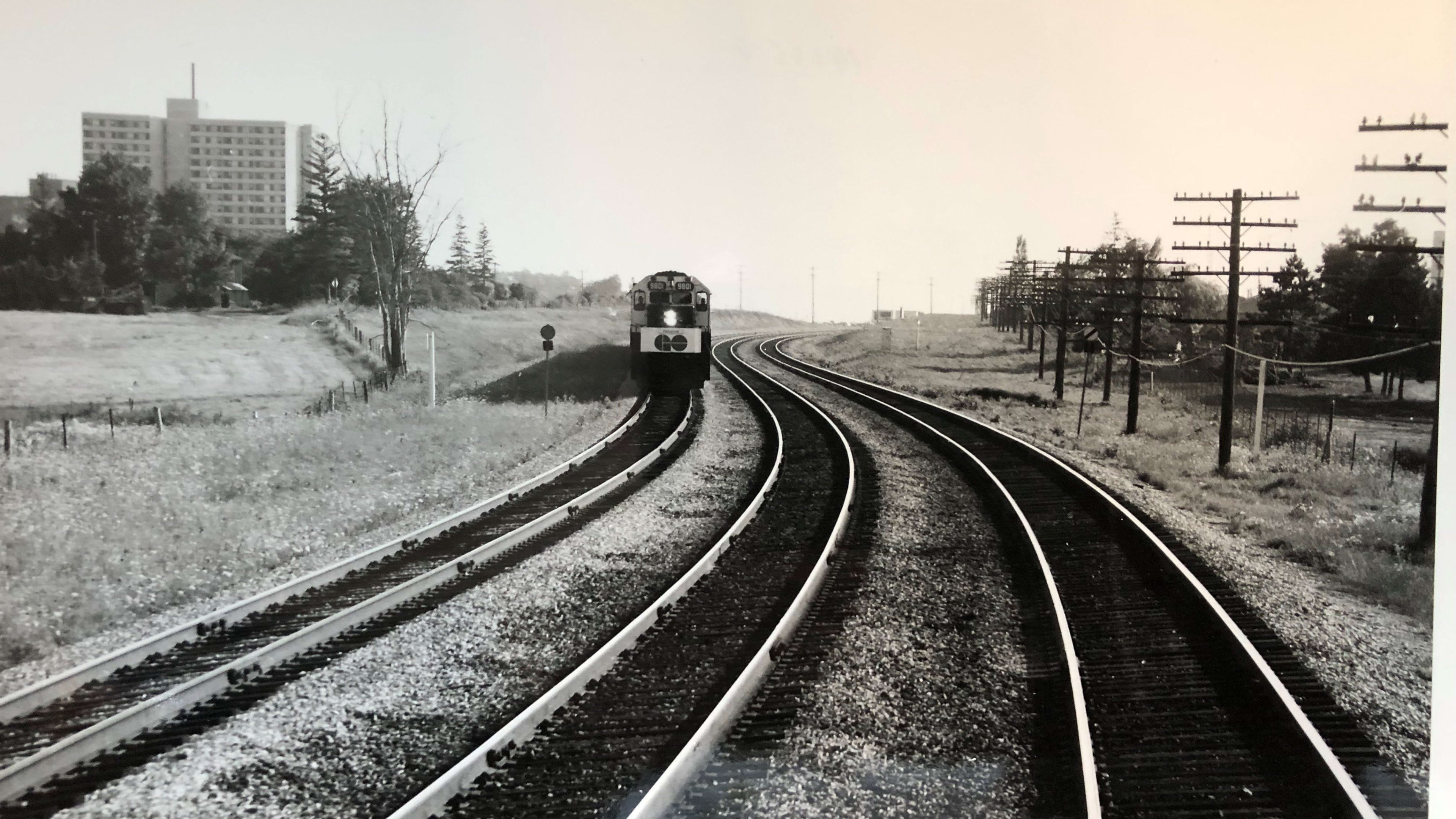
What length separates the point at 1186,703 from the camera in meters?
5.68

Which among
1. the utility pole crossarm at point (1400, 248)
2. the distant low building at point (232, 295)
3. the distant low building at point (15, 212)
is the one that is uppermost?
the utility pole crossarm at point (1400, 248)

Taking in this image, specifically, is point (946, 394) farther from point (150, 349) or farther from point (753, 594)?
point (150, 349)

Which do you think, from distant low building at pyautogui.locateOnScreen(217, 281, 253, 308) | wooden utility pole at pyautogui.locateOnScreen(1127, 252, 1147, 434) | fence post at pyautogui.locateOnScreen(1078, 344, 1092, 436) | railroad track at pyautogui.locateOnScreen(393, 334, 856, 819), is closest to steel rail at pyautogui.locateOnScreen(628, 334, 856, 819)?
railroad track at pyautogui.locateOnScreen(393, 334, 856, 819)

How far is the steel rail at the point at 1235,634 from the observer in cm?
457

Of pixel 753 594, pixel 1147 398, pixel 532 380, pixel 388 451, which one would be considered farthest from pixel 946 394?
pixel 753 594

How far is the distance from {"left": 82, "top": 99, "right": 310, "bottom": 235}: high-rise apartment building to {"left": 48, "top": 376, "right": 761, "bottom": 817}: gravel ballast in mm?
5044

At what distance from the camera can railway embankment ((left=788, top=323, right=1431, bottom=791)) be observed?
6.20 m

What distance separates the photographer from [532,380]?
20391 mm

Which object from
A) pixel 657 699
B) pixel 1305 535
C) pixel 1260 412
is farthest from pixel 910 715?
pixel 1260 412

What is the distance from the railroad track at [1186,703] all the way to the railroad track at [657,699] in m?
2.09

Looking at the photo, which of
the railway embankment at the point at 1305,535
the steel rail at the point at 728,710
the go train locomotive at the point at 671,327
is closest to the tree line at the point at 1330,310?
the railway embankment at the point at 1305,535

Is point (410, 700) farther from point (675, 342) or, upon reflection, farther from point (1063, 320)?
point (1063, 320)

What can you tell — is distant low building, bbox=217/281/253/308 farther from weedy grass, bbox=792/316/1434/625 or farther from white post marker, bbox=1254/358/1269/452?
white post marker, bbox=1254/358/1269/452

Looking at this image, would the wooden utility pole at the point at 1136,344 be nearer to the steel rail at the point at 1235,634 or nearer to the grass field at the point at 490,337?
the steel rail at the point at 1235,634
